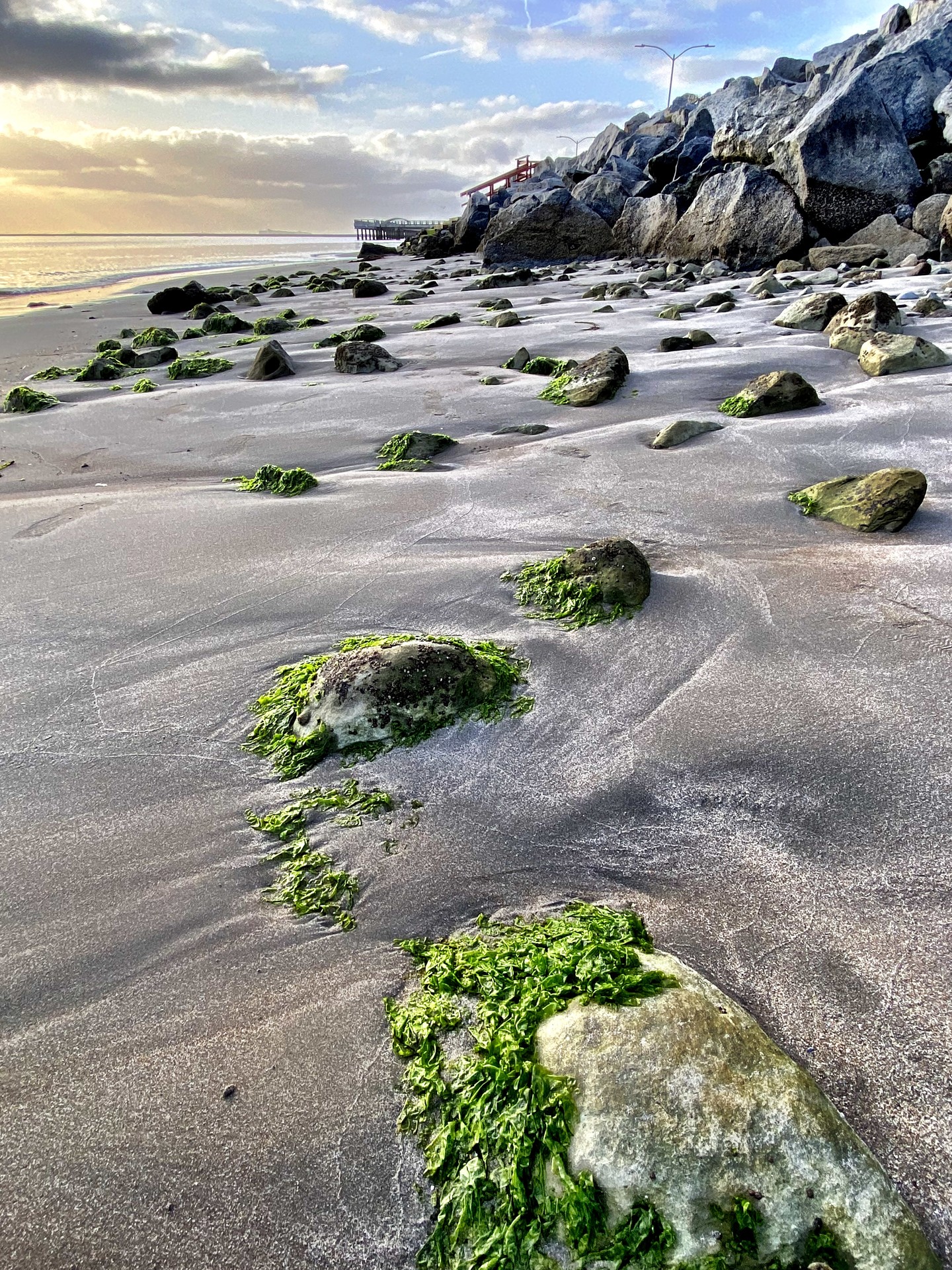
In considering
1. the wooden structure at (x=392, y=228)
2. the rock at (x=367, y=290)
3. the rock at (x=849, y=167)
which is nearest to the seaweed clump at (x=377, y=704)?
the rock at (x=849, y=167)

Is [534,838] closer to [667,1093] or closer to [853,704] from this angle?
[667,1093]

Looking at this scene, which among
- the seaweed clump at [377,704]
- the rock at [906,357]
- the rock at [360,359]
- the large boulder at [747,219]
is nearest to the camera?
the seaweed clump at [377,704]

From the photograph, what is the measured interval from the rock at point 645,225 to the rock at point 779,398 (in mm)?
13436

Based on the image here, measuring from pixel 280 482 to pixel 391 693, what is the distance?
2.45 metres

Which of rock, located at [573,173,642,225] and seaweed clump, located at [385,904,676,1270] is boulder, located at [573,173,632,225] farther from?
seaweed clump, located at [385,904,676,1270]

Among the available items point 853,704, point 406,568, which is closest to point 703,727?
point 853,704

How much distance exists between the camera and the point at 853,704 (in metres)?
2.24

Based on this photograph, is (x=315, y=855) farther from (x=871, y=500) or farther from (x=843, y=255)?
(x=843, y=255)

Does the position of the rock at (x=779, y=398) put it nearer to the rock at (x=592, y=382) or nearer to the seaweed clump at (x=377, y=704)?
the rock at (x=592, y=382)

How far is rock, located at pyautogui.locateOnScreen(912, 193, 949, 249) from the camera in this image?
1144cm

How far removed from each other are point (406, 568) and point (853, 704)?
1.74 meters

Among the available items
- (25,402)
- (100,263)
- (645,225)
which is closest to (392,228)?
(100,263)

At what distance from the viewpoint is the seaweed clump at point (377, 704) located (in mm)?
2240

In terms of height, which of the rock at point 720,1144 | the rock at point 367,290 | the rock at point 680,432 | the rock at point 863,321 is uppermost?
the rock at point 367,290
